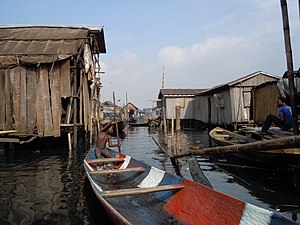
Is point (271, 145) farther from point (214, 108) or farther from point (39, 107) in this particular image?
point (214, 108)

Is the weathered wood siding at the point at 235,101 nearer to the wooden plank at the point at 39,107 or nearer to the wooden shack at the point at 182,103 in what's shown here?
the wooden shack at the point at 182,103

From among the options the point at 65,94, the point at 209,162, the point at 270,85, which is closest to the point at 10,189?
the point at 65,94

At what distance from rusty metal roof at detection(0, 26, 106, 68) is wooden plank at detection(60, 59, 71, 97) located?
407mm

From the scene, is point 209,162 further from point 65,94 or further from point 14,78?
point 14,78

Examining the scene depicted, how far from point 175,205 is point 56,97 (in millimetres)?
9079

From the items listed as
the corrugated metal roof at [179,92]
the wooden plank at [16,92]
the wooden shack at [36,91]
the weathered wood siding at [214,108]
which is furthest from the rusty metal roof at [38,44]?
the corrugated metal roof at [179,92]

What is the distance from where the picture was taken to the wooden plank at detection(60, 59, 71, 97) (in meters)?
12.3

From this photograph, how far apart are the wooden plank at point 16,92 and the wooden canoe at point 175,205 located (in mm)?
7092

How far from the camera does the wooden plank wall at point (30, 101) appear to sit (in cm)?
1185

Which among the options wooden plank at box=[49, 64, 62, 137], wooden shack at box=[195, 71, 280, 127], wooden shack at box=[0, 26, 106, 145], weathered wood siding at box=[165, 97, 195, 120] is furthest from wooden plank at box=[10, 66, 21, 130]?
weathered wood siding at box=[165, 97, 195, 120]

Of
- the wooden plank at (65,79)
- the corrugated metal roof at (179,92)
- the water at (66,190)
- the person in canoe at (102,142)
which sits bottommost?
the water at (66,190)

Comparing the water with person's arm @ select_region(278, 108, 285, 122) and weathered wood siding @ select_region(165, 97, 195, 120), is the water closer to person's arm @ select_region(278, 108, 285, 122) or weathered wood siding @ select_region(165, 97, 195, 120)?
person's arm @ select_region(278, 108, 285, 122)

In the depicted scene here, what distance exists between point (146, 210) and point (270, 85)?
1211cm

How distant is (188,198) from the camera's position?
454 cm
